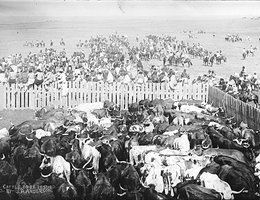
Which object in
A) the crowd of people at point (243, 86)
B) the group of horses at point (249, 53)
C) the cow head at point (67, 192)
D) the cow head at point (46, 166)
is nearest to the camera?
the cow head at point (67, 192)

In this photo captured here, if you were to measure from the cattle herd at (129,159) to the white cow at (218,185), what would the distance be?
11 mm

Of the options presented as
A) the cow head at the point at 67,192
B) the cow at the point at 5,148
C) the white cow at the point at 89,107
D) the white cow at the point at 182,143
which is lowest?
the cow head at the point at 67,192

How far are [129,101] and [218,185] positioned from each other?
5.59 metres

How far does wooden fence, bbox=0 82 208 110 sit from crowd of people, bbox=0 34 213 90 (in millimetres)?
247

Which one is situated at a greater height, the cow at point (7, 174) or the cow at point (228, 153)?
the cow at point (228, 153)

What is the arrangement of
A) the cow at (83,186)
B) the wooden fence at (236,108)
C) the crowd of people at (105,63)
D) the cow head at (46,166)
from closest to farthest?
the cow at (83,186) < the cow head at (46,166) < the wooden fence at (236,108) < the crowd of people at (105,63)

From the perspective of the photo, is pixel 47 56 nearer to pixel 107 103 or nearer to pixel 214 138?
pixel 107 103

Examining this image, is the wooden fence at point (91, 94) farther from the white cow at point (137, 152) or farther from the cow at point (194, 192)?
the cow at point (194, 192)

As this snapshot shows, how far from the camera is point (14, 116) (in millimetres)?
9555

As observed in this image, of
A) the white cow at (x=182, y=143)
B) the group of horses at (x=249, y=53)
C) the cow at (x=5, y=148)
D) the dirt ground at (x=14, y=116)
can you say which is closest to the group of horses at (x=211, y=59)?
the group of horses at (x=249, y=53)

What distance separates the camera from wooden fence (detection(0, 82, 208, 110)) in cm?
1016

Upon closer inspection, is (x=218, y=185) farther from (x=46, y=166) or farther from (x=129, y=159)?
(x=46, y=166)

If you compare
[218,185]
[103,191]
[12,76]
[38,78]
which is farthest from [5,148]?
[12,76]

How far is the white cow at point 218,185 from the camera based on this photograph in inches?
207
